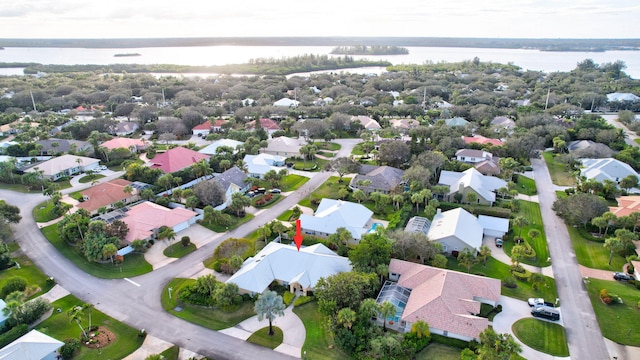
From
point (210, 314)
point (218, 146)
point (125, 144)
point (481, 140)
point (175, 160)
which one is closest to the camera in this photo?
point (210, 314)

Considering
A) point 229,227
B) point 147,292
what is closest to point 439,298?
point 147,292

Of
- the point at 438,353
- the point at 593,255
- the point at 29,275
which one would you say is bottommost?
the point at 438,353

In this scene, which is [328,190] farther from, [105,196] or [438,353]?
[438,353]

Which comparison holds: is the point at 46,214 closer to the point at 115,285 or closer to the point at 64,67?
the point at 115,285

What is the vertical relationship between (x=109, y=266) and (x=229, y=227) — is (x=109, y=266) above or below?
below

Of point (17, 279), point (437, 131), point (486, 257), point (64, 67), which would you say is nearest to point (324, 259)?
point (486, 257)

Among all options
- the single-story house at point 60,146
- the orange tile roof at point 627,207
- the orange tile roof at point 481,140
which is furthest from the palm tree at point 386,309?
the single-story house at point 60,146
